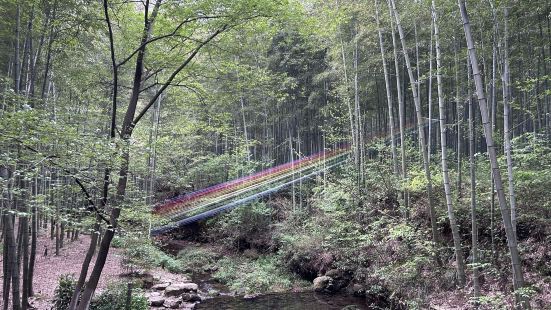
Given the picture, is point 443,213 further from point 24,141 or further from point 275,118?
point 275,118

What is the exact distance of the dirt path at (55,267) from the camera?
7.37 m

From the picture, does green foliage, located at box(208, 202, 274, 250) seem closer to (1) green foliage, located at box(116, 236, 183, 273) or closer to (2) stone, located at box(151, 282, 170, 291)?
(1) green foliage, located at box(116, 236, 183, 273)

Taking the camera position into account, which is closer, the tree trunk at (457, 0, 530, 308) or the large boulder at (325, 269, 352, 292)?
the tree trunk at (457, 0, 530, 308)

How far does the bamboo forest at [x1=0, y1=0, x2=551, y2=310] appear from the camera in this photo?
4.58 metres

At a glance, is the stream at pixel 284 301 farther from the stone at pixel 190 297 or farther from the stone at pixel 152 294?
the stone at pixel 152 294

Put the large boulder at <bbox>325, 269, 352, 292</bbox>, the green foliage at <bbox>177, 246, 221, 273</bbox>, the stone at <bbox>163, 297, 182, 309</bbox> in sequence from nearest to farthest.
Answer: the stone at <bbox>163, 297, 182, 309</bbox>
the large boulder at <bbox>325, 269, 352, 292</bbox>
the green foliage at <bbox>177, 246, 221, 273</bbox>

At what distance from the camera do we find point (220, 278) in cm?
1140

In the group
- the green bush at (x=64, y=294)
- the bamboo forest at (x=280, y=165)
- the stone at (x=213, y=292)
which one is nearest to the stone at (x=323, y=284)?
the bamboo forest at (x=280, y=165)

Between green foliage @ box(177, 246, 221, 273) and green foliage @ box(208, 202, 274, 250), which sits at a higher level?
green foliage @ box(208, 202, 274, 250)

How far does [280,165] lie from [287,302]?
8.76 m

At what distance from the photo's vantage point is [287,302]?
28.9ft

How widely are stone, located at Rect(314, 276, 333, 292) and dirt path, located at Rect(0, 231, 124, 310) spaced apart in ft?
17.2

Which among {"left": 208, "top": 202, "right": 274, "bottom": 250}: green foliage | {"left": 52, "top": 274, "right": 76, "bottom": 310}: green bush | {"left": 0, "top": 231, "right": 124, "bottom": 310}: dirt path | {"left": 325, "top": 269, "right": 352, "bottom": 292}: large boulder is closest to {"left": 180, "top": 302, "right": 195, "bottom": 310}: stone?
{"left": 0, "top": 231, "right": 124, "bottom": 310}: dirt path

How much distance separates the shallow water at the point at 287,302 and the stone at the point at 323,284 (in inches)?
9.5
